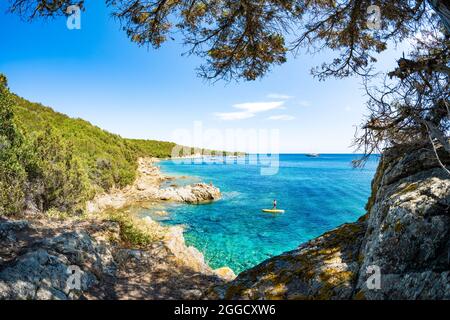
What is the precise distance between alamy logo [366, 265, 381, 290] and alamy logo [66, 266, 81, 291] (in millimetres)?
5233

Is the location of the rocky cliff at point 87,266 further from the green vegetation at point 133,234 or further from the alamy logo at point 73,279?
the green vegetation at point 133,234

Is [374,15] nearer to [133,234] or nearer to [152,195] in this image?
[133,234]

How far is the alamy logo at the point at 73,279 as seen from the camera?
494cm

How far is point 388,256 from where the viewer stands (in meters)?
2.89

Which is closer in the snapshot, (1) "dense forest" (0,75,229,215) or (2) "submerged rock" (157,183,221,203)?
(1) "dense forest" (0,75,229,215)

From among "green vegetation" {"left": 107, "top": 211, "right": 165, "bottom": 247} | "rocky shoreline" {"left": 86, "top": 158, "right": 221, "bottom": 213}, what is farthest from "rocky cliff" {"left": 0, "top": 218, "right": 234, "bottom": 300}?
"rocky shoreline" {"left": 86, "top": 158, "right": 221, "bottom": 213}

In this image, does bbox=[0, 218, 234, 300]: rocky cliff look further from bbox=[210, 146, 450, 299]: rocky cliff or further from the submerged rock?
the submerged rock

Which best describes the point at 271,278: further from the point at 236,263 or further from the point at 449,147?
the point at 236,263

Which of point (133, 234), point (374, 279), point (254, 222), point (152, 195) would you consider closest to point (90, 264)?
point (133, 234)

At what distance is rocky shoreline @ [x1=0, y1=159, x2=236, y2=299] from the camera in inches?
179

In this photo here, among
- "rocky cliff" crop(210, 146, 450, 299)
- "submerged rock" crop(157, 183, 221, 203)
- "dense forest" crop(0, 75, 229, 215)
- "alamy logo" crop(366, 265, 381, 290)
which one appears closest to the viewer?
"rocky cliff" crop(210, 146, 450, 299)

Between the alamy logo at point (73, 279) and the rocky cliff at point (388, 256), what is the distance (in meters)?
3.15
